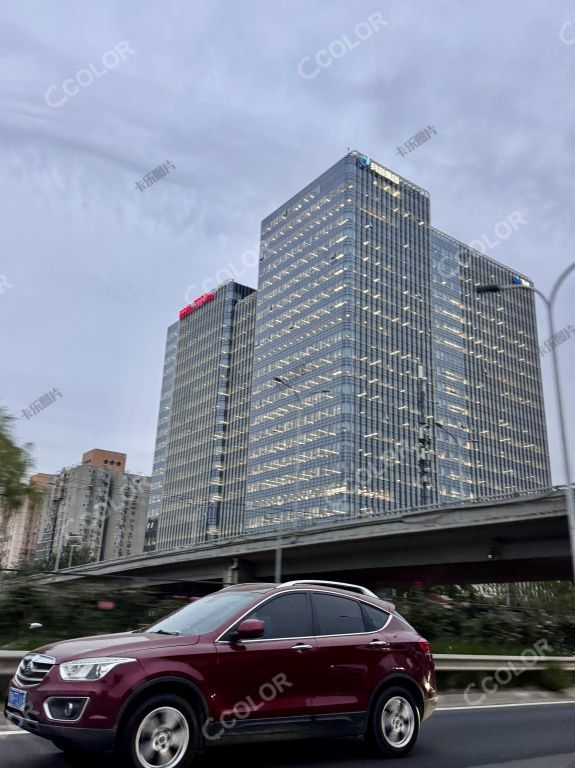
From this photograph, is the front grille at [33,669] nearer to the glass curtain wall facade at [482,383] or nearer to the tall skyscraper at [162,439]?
the glass curtain wall facade at [482,383]

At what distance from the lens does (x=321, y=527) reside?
41.9 metres

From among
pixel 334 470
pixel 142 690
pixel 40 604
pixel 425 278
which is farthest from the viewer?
pixel 425 278

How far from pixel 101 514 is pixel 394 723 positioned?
171220 millimetres

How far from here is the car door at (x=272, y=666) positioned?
6.02 metres

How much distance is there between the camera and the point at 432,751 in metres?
7.34

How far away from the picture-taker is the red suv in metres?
5.36

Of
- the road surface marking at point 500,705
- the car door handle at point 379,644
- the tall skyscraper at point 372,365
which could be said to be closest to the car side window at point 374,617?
the car door handle at point 379,644

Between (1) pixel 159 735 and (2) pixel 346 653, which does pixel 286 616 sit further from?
(1) pixel 159 735

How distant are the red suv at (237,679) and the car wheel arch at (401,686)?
14 mm

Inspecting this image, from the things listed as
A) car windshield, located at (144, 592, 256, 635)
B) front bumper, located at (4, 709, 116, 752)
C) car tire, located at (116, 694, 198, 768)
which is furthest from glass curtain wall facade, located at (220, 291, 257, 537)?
front bumper, located at (4, 709, 116, 752)

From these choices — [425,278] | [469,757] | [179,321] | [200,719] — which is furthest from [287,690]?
[179,321]

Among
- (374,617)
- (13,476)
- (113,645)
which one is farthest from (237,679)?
(13,476)

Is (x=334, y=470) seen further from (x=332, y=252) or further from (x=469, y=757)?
(x=469, y=757)

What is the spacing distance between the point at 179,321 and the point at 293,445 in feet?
214
